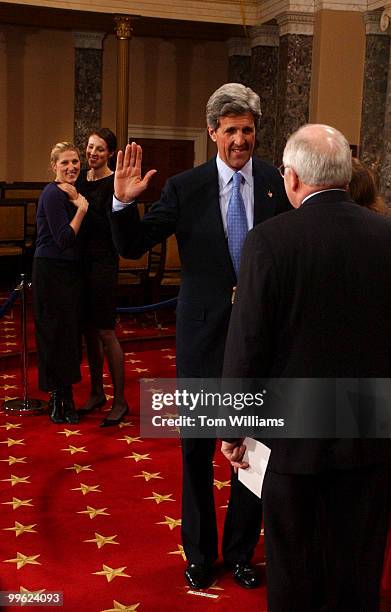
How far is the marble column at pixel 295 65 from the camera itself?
12.2 metres

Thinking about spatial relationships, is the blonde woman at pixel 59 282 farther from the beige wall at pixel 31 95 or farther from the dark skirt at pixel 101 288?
the beige wall at pixel 31 95

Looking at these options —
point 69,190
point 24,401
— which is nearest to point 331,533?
point 69,190

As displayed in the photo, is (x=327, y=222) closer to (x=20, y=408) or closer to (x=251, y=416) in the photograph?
(x=251, y=416)

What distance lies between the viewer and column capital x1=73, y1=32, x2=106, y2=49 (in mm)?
15609

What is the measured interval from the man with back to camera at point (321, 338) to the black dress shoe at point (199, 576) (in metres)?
0.93

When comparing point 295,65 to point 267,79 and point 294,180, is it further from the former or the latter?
point 294,180

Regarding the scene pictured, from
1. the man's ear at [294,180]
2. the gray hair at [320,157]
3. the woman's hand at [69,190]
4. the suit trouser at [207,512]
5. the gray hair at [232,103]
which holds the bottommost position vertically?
the suit trouser at [207,512]

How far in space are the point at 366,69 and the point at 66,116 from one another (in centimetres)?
685

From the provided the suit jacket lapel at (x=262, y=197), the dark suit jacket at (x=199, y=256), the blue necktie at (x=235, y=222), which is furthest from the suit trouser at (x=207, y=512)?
the suit jacket lapel at (x=262, y=197)

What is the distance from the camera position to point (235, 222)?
3.09 meters

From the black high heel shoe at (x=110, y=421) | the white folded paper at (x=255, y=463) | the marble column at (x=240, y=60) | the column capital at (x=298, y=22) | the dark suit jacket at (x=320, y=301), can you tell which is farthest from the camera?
the marble column at (x=240, y=60)

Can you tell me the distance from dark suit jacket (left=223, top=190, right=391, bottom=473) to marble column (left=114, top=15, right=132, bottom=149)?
39.5ft

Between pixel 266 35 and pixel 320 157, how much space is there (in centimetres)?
1257

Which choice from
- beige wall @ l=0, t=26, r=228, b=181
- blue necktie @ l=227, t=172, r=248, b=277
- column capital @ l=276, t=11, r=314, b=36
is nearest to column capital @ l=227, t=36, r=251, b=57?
beige wall @ l=0, t=26, r=228, b=181
